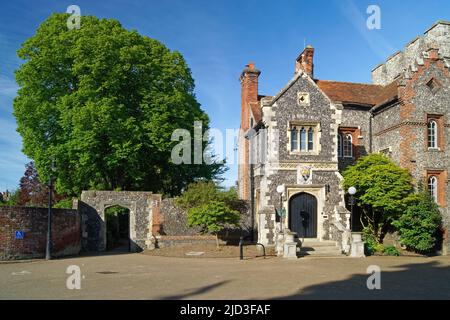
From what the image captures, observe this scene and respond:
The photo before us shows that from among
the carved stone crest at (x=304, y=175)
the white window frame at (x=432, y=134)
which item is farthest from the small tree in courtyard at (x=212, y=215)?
the white window frame at (x=432, y=134)

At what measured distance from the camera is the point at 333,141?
23312 millimetres

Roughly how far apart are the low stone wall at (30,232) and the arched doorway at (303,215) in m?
11.7

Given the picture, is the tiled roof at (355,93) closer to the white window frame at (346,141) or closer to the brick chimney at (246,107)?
the brick chimney at (246,107)

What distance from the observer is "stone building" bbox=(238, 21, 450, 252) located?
22.7 m

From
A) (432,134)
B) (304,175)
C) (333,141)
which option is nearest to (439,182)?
(432,134)

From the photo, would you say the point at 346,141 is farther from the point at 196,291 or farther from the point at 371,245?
the point at 196,291

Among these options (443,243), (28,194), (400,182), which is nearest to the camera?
(400,182)

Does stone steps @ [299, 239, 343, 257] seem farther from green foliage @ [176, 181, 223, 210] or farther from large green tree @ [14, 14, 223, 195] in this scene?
large green tree @ [14, 14, 223, 195]

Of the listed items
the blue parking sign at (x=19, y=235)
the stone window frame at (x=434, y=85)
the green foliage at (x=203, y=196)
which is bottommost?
the blue parking sign at (x=19, y=235)

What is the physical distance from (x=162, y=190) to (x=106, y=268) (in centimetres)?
1564

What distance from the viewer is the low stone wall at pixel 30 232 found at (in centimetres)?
1847

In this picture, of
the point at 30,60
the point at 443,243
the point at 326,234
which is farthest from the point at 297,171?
the point at 30,60
